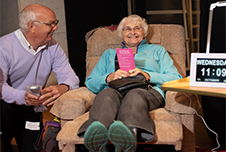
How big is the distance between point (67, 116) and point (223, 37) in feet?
4.73

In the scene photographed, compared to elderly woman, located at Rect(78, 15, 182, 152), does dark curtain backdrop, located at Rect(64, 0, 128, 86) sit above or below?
above

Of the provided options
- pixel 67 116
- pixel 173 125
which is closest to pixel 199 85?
pixel 173 125

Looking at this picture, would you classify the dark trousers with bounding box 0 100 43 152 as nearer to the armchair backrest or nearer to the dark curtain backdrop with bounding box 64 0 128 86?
the armchair backrest

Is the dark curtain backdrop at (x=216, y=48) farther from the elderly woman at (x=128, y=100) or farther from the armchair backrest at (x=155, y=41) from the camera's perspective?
the elderly woman at (x=128, y=100)

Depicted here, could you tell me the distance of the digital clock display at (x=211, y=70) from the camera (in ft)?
4.63

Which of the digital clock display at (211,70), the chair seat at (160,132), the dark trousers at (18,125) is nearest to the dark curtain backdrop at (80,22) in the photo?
the dark trousers at (18,125)

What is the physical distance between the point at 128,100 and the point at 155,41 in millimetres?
1076

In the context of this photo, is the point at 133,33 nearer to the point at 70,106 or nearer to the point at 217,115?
the point at 70,106

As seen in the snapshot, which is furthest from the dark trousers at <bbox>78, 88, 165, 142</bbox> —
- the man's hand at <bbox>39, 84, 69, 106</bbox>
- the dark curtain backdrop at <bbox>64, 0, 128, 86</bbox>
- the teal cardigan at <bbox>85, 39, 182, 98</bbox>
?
the dark curtain backdrop at <bbox>64, 0, 128, 86</bbox>

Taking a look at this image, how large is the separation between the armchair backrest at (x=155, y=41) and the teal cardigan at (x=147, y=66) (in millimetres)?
233

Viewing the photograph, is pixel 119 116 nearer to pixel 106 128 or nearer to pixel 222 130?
pixel 106 128

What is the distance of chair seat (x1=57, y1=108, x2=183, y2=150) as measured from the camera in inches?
57.6

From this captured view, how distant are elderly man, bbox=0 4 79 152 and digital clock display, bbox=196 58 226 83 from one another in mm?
1045

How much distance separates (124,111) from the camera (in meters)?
1.55
